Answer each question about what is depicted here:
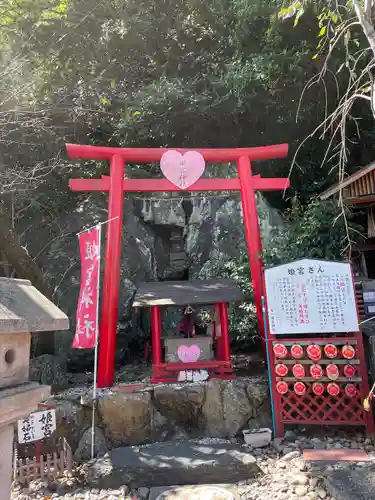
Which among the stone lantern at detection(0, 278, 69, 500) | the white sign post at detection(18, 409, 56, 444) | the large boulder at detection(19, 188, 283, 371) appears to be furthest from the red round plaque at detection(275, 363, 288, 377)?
the large boulder at detection(19, 188, 283, 371)

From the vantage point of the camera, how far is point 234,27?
11680mm

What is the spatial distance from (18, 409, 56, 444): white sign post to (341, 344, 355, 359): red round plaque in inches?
181

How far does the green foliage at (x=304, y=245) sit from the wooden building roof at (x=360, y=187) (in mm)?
367

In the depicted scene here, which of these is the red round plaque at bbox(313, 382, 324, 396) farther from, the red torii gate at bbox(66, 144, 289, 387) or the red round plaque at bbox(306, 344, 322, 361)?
the red torii gate at bbox(66, 144, 289, 387)

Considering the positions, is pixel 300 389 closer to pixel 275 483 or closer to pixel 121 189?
pixel 275 483

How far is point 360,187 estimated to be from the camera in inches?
303

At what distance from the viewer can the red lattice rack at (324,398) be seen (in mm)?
5723

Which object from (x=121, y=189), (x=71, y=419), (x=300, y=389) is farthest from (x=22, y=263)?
(x=300, y=389)

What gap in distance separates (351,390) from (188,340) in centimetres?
296

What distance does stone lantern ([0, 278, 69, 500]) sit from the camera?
2.31 m

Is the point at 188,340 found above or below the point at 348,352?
above

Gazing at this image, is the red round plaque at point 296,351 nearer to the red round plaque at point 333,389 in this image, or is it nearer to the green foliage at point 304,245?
Result: the red round plaque at point 333,389

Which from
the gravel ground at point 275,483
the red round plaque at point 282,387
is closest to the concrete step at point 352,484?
the gravel ground at point 275,483

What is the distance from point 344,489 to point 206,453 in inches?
78.7
